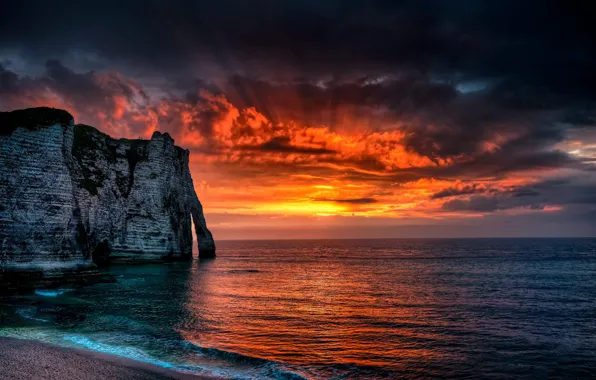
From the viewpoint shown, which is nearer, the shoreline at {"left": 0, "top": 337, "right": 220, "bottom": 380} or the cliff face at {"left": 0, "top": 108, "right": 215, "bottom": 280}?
the shoreline at {"left": 0, "top": 337, "right": 220, "bottom": 380}

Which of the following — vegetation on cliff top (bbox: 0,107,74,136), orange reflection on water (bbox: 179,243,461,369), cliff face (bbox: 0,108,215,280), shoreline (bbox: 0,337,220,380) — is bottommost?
orange reflection on water (bbox: 179,243,461,369)

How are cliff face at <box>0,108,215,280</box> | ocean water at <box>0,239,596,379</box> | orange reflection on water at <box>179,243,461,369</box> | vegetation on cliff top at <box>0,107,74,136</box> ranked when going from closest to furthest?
1. ocean water at <box>0,239,596,379</box>
2. orange reflection on water at <box>179,243,461,369</box>
3. cliff face at <box>0,108,215,280</box>
4. vegetation on cliff top at <box>0,107,74,136</box>

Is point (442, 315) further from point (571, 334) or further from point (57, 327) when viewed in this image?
Result: point (57, 327)

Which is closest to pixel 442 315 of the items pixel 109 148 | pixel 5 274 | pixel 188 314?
pixel 188 314

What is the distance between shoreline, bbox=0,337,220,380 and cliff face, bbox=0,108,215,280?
24.9 metres

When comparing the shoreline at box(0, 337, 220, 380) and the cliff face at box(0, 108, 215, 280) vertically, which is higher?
the cliff face at box(0, 108, 215, 280)

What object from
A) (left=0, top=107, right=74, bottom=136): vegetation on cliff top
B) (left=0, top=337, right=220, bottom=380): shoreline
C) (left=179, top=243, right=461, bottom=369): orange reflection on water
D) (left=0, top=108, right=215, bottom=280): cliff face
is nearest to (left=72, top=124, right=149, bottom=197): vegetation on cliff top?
(left=0, top=108, right=215, bottom=280): cliff face

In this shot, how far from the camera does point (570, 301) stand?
4050 cm

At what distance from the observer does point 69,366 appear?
59.3 ft

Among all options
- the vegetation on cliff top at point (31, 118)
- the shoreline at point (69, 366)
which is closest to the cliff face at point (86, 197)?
the vegetation on cliff top at point (31, 118)

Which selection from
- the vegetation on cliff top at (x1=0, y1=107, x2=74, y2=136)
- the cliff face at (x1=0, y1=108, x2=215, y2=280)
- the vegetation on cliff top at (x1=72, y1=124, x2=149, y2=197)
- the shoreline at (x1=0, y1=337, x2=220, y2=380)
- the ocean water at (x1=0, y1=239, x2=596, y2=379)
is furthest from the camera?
the vegetation on cliff top at (x1=72, y1=124, x2=149, y2=197)

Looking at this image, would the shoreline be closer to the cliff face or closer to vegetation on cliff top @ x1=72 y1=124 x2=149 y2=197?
the cliff face

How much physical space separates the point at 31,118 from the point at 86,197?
878 inches

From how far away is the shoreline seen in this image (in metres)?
16.9
